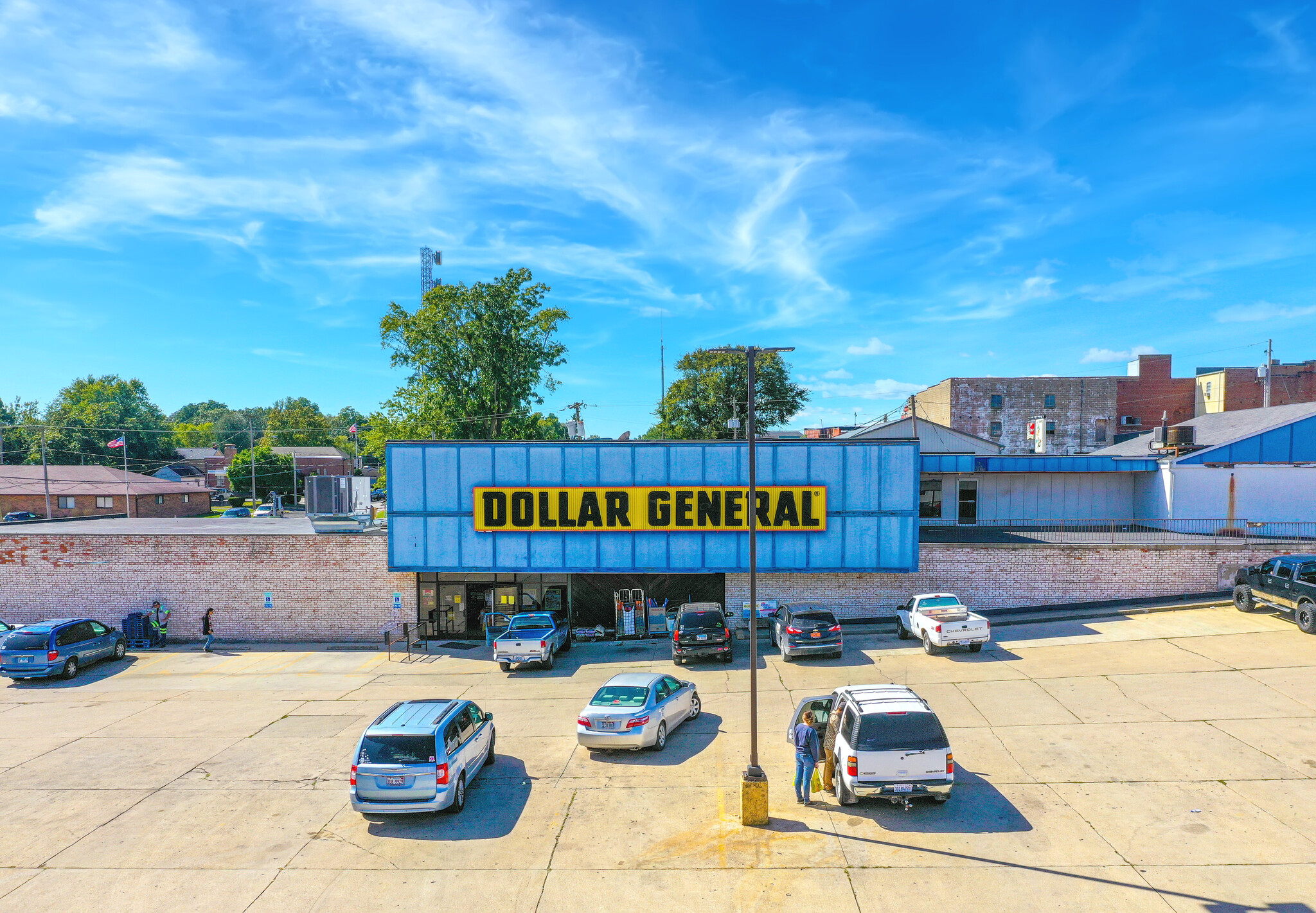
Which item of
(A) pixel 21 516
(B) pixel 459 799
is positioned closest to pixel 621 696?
(B) pixel 459 799

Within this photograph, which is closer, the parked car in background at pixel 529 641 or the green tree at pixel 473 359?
the parked car in background at pixel 529 641

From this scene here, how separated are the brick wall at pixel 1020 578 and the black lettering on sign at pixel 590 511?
227 inches

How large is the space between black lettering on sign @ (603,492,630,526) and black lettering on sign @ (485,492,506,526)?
3.67 metres

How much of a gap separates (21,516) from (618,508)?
57157 mm

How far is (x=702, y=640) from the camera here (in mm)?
21828

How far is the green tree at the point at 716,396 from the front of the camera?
59.7m

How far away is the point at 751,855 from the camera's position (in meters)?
10.6

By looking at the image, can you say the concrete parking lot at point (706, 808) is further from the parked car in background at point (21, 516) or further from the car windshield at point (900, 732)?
the parked car in background at point (21, 516)

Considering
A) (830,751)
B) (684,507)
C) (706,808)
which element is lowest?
(706,808)

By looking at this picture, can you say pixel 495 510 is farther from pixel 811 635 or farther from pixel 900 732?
pixel 900 732

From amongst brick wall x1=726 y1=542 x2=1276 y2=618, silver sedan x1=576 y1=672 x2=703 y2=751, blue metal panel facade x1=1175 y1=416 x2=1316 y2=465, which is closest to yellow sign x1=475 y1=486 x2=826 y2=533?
brick wall x1=726 y1=542 x2=1276 y2=618

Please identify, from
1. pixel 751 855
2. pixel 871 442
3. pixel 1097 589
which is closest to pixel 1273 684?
pixel 1097 589

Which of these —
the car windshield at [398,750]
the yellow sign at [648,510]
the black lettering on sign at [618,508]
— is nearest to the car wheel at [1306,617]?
the yellow sign at [648,510]

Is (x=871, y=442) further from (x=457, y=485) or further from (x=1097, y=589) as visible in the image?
(x=457, y=485)
